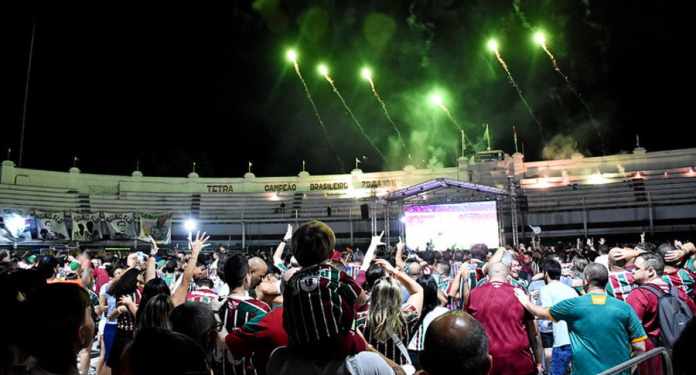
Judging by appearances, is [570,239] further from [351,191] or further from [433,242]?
[351,191]

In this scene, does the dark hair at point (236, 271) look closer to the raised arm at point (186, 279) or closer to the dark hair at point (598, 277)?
the raised arm at point (186, 279)

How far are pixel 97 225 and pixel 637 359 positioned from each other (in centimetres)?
3837

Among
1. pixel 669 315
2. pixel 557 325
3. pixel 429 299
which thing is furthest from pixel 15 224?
pixel 669 315

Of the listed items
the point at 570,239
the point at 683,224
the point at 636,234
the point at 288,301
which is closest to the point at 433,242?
the point at 570,239

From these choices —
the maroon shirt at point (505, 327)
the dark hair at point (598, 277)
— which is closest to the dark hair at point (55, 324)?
the maroon shirt at point (505, 327)

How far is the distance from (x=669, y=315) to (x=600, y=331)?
1.23 metres

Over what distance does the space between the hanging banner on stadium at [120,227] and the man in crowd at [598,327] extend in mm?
36630

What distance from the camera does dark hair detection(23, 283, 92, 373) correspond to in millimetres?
2121

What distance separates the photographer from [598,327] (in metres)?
4.55

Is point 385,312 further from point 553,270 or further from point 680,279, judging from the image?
point 680,279

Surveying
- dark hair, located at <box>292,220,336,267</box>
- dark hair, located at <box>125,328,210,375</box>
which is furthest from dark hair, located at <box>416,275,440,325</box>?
dark hair, located at <box>125,328,210,375</box>

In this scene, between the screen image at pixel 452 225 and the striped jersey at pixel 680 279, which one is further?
the screen image at pixel 452 225

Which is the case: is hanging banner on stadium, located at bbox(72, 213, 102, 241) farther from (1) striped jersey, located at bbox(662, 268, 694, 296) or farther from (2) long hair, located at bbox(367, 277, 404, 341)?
(1) striped jersey, located at bbox(662, 268, 694, 296)

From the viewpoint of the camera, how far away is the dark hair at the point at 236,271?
3.97 meters
